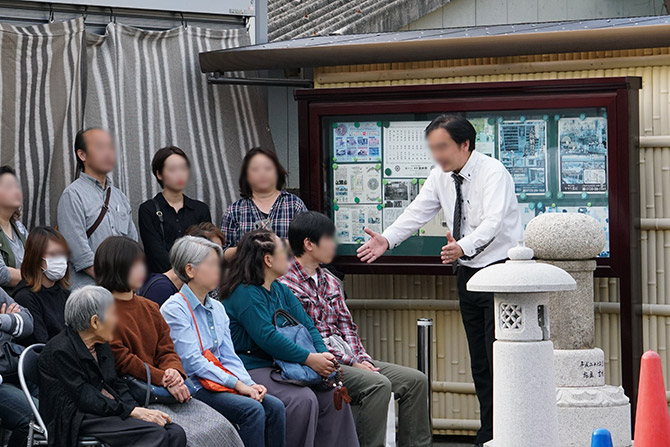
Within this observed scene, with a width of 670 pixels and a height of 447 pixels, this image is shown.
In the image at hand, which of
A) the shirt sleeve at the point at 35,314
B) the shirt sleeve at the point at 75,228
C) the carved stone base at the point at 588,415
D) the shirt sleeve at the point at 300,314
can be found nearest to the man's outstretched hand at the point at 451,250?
the shirt sleeve at the point at 300,314

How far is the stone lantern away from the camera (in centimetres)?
673

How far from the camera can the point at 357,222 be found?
9188 mm

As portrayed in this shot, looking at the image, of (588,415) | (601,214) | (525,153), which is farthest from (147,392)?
(601,214)

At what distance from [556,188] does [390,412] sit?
2349 millimetres

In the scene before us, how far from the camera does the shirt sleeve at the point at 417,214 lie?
27.1ft

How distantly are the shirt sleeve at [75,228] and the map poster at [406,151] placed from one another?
8.18ft

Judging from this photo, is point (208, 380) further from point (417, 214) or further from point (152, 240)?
point (417, 214)

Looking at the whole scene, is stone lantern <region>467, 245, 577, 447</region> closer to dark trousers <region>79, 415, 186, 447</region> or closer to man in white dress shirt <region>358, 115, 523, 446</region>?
man in white dress shirt <region>358, 115, 523, 446</region>

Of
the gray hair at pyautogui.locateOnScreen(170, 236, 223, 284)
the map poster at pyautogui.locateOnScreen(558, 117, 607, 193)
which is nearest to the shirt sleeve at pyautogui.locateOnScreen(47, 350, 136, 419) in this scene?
the gray hair at pyautogui.locateOnScreen(170, 236, 223, 284)

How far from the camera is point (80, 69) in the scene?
8.77 meters

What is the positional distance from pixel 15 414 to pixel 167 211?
95.4 inches

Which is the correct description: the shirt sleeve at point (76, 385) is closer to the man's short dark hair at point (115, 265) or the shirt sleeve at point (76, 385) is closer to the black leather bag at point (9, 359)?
the black leather bag at point (9, 359)

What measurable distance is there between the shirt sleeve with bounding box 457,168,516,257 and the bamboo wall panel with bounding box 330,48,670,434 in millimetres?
1395

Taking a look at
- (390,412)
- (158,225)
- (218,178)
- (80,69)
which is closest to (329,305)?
(390,412)
